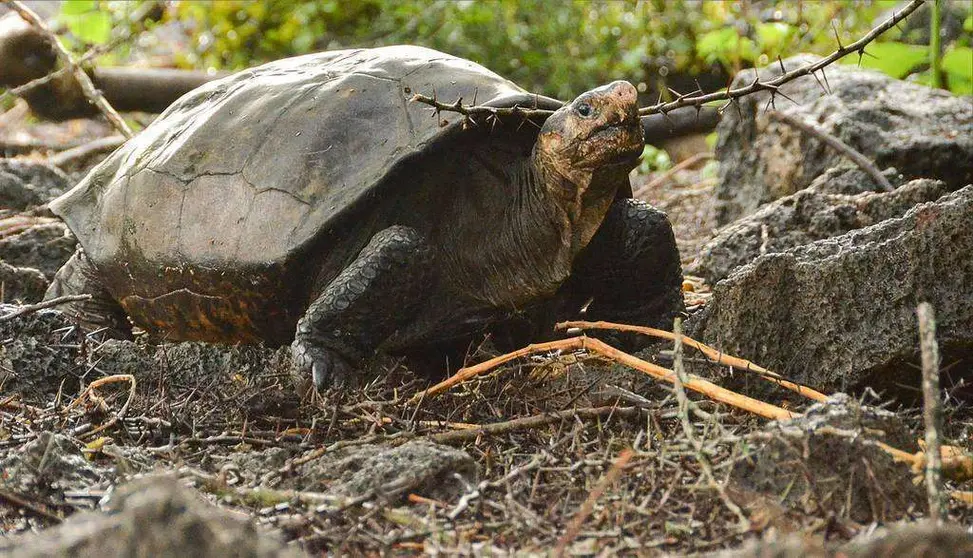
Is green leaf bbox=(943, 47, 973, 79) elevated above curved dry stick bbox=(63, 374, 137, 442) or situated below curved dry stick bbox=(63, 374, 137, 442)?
above

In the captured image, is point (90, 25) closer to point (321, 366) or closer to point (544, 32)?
point (321, 366)

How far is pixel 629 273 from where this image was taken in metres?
4.16

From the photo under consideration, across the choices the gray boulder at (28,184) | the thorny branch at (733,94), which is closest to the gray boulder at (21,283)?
the gray boulder at (28,184)

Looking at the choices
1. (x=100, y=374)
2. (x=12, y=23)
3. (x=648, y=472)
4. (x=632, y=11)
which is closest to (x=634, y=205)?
(x=648, y=472)

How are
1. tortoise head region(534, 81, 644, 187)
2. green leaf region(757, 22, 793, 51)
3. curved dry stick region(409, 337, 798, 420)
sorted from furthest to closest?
green leaf region(757, 22, 793, 51) < tortoise head region(534, 81, 644, 187) < curved dry stick region(409, 337, 798, 420)

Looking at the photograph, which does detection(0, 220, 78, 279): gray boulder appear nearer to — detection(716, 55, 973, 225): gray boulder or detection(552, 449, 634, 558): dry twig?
detection(716, 55, 973, 225): gray boulder

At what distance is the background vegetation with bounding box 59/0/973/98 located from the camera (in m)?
9.95

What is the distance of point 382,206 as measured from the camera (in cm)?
390

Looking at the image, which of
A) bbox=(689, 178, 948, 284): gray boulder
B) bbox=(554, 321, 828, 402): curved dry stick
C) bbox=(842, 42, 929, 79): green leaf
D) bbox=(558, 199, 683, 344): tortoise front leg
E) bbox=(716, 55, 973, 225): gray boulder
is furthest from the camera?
bbox=(842, 42, 929, 79): green leaf

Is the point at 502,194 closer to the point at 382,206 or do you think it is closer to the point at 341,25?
the point at 382,206

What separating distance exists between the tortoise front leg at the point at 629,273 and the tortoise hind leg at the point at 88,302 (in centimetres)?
201

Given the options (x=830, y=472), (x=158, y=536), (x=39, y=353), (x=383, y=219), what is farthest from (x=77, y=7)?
(x=158, y=536)

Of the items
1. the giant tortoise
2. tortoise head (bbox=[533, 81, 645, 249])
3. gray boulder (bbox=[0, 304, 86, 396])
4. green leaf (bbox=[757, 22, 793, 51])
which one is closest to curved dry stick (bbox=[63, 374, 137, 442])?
gray boulder (bbox=[0, 304, 86, 396])

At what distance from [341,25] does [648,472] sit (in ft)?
32.0
